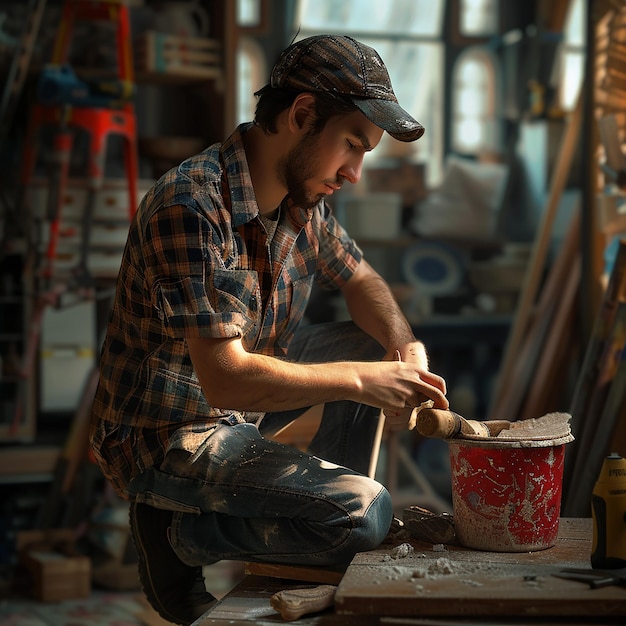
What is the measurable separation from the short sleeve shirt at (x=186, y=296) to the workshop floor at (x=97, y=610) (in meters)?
1.37

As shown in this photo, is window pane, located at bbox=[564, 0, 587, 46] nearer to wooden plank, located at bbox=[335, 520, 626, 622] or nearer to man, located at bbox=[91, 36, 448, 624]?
man, located at bbox=[91, 36, 448, 624]

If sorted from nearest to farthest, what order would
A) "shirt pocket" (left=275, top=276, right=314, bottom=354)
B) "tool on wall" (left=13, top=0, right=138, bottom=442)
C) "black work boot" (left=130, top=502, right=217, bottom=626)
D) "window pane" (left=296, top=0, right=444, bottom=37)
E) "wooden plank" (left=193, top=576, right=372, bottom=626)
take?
"wooden plank" (left=193, top=576, right=372, bottom=626), "black work boot" (left=130, top=502, right=217, bottom=626), "shirt pocket" (left=275, top=276, right=314, bottom=354), "tool on wall" (left=13, top=0, right=138, bottom=442), "window pane" (left=296, top=0, right=444, bottom=37)

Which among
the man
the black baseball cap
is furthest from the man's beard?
the black baseball cap

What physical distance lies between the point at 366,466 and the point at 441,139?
3.36 metres

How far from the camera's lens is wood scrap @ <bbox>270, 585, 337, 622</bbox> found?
196cm

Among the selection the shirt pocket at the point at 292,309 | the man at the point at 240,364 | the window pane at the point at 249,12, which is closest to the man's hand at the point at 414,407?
the man at the point at 240,364

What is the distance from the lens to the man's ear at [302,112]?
222cm

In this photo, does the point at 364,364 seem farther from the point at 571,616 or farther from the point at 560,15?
the point at 560,15

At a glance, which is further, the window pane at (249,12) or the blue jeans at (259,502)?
the window pane at (249,12)

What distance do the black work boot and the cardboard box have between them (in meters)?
1.63

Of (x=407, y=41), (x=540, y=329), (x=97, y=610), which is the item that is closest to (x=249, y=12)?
(x=407, y=41)

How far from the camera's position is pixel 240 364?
2.07m

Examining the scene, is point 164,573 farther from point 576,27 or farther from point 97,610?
point 576,27

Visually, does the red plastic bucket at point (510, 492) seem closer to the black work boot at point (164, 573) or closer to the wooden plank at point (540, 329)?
the black work boot at point (164, 573)
